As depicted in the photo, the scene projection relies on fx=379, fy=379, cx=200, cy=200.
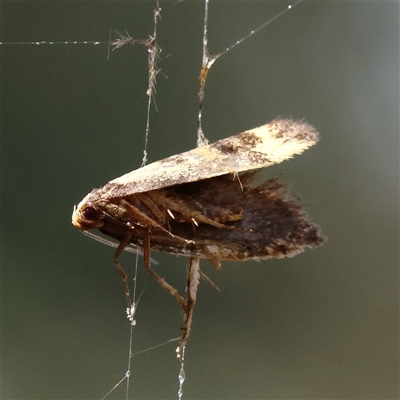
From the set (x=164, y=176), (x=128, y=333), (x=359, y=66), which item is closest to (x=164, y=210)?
(x=164, y=176)

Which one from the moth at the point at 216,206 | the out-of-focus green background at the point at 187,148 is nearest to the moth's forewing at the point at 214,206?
the moth at the point at 216,206

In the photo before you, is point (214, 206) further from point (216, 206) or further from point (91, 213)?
point (91, 213)

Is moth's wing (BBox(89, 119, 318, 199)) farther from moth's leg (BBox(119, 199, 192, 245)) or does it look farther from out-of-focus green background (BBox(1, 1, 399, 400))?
out-of-focus green background (BBox(1, 1, 399, 400))

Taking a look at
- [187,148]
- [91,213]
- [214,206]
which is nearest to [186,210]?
[214,206]

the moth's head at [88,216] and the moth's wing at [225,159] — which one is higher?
the moth's wing at [225,159]

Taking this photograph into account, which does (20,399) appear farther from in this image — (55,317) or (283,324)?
(283,324)

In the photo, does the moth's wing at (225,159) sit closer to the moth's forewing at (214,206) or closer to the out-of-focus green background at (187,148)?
the moth's forewing at (214,206)

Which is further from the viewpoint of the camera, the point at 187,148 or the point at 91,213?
the point at 187,148
